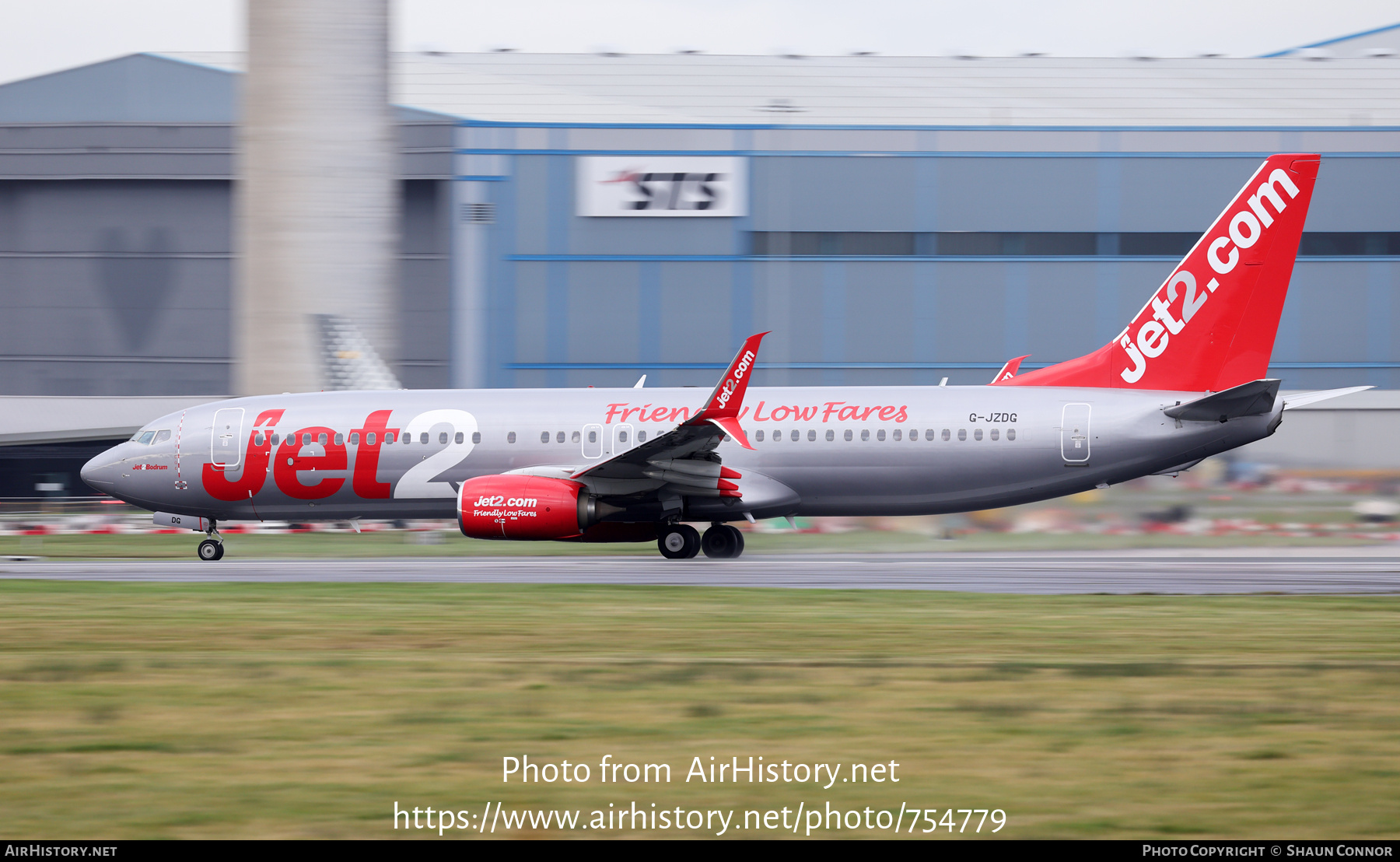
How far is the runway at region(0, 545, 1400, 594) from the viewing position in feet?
57.2

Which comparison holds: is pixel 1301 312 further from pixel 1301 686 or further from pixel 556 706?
pixel 556 706

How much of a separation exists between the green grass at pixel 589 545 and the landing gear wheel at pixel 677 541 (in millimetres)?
1520

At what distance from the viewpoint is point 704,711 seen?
8750 millimetres

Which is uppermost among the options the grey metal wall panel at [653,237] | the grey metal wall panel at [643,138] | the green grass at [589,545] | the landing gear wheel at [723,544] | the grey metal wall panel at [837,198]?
the grey metal wall panel at [643,138]

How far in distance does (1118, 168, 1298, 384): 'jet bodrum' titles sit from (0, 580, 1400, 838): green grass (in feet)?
27.9

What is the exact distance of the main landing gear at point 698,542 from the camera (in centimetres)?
2267

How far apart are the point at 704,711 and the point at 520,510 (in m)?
12.7

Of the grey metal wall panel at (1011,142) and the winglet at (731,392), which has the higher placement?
the grey metal wall panel at (1011,142)

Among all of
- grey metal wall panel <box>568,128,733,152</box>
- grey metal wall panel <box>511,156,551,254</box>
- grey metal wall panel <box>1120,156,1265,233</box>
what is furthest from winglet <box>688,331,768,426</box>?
grey metal wall panel <box>1120,156,1265,233</box>

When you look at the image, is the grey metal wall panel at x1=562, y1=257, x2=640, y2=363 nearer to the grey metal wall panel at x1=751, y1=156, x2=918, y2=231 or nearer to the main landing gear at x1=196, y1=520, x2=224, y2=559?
the grey metal wall panel at x1=751, y1=156, x2=918, y2=231

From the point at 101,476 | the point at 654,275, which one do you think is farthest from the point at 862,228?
the point at 101,476

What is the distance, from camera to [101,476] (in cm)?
2455

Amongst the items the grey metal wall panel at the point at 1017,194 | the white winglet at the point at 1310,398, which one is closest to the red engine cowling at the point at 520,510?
the white winglet at the point at 1310,398

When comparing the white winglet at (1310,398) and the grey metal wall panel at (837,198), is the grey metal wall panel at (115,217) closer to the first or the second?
the grey metal wall panel at (837,198)
